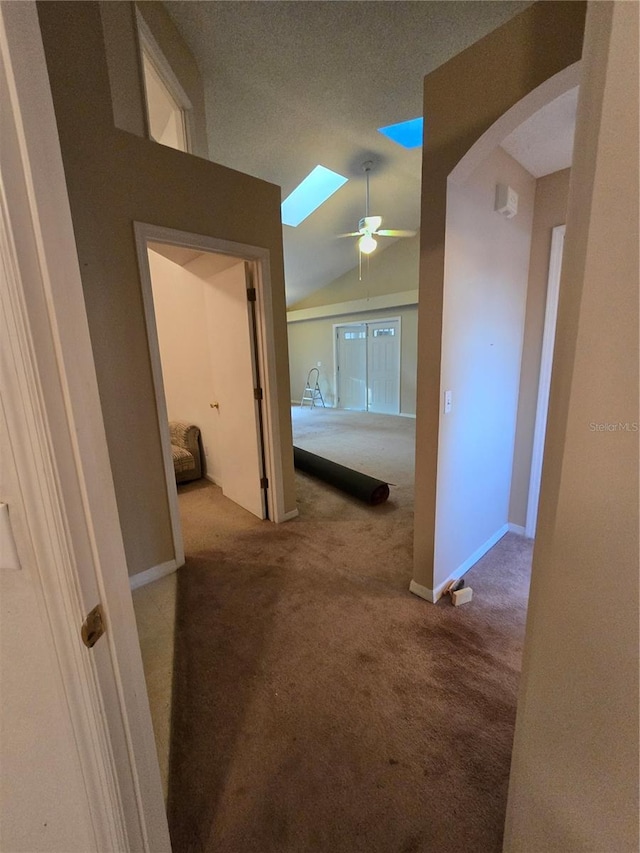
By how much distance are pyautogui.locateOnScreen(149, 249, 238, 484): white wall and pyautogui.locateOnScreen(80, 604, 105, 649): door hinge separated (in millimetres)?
2682

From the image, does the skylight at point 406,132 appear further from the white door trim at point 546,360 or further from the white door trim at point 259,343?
the white door trim at point 259,343

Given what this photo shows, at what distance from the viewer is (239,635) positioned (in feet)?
5.83

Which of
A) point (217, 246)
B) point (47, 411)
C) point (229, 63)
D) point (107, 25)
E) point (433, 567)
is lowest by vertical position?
point (433, 567)

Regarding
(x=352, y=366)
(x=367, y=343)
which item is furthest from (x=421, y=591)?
(x=352, y=366)

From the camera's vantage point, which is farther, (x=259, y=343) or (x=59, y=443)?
(x=259, y=343)

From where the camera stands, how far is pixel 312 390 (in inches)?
374

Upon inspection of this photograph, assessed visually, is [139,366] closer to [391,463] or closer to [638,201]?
[638,201]

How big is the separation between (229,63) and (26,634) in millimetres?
3830

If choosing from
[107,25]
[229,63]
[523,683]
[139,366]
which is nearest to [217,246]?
[139,366]

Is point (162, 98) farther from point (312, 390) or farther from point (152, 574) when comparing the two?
point (312, 390)

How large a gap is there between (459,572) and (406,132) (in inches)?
171

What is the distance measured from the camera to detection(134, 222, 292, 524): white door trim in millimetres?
2045

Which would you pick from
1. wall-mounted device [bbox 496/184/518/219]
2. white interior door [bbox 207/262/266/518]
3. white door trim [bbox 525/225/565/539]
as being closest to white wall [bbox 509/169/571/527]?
white door trim [bbox 525/225/565/539]

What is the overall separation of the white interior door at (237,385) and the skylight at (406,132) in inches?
100
